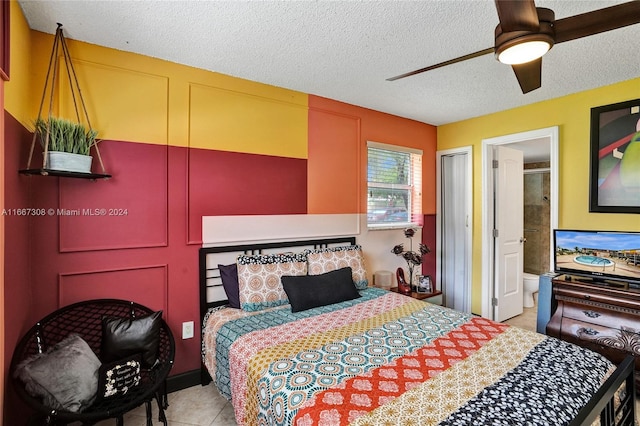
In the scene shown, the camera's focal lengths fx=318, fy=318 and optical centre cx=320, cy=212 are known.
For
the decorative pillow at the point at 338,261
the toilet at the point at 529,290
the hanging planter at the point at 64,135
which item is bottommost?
the toilet at the point at 529,290

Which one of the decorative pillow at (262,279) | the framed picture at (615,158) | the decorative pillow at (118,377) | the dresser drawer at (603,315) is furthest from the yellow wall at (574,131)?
the decorative pillow at (118,377)

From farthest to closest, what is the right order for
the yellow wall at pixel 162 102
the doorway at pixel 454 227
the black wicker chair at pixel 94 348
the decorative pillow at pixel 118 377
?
the doorway at pixel 454 227 → the yellow wall at pixel 162 102 → the decorative pillow at pixel 118 377 → the black wicker chair at pixel 94 348

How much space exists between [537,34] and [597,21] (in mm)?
240

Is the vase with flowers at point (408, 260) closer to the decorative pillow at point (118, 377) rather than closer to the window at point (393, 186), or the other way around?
the window at point (393, 186)

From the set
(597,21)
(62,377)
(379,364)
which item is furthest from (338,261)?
(597,21)

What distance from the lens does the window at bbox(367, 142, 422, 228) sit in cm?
369

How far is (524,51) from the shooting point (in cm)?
137

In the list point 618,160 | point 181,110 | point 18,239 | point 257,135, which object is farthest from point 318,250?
point 618,160

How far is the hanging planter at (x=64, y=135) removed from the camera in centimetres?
183

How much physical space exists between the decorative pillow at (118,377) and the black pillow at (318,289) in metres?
1.06

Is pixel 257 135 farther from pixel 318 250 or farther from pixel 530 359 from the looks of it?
Result: pixel 530 359

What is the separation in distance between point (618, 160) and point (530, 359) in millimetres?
2235

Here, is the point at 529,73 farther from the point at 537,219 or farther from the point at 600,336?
the point at 537,219

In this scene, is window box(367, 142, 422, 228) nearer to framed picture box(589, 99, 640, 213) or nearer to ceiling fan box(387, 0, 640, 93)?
framed picture box(589, 99, 640, 213)
